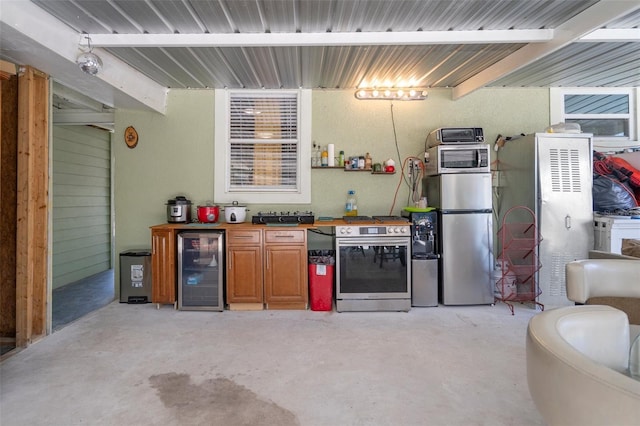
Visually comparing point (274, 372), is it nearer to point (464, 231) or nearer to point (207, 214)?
point (207, 214)

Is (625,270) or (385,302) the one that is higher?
(625,270)

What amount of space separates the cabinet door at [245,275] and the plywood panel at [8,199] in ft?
6.98

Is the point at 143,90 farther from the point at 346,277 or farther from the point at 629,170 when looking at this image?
the point at 629,170

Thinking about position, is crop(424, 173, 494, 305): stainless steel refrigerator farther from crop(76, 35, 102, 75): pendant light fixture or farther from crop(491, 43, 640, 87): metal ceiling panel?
crop(76, 35, 102, 75): pendant light fixture

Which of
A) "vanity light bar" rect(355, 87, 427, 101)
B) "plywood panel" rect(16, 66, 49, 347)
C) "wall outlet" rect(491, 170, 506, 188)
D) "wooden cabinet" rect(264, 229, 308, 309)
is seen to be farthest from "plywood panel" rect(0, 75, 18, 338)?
"wall outlet" rect(491, 170, 506, 188)

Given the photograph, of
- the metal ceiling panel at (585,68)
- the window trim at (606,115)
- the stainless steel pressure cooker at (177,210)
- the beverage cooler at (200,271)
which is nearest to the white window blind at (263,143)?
the stainless steel pressure cooker at (177,210)

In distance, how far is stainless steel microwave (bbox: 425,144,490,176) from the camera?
4156 mm

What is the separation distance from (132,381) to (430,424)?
2.18 metres

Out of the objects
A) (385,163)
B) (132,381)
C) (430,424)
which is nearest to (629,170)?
(385,163)

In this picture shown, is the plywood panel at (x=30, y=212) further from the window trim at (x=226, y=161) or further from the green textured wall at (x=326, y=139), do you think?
the window trim at (x=226, y=161)

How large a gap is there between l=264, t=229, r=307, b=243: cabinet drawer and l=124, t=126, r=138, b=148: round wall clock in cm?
254

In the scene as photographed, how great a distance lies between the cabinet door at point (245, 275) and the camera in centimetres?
407

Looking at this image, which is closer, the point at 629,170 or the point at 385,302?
the point at 385,302

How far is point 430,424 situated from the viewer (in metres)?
2.00
